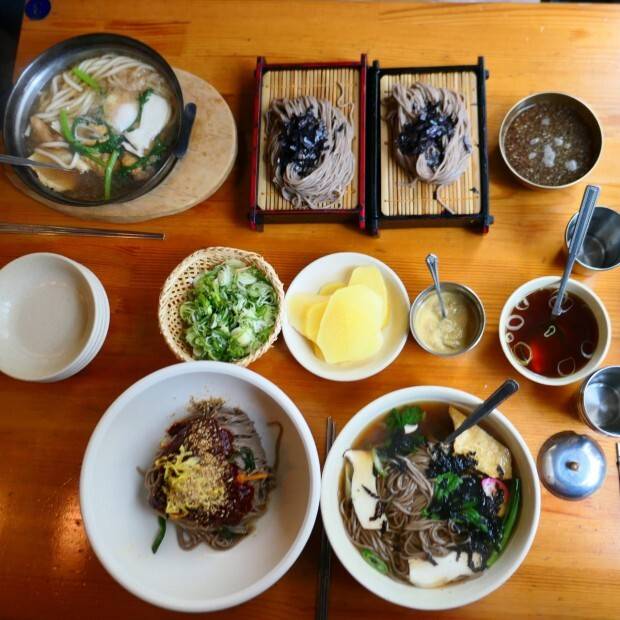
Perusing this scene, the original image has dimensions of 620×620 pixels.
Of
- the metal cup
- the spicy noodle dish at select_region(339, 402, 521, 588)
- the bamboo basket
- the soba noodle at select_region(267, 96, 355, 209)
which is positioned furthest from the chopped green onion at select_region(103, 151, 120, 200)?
the metal cup

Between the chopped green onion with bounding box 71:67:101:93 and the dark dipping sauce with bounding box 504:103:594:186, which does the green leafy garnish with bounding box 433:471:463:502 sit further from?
the chopped green onion with bounding box 71:67:101:93

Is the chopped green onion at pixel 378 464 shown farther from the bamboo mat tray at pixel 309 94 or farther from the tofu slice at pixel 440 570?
the bamboo mat tray at pixel 309 94

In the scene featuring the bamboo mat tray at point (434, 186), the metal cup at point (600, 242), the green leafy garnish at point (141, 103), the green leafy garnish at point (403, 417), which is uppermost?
the green leafy garnish at point (141, 103)

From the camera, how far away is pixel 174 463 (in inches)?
60.5

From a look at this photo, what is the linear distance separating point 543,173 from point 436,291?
582 mm

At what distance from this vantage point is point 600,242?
1.82 meters

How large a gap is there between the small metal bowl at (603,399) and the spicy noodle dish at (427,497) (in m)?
0.34

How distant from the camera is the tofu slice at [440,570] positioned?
1.45m

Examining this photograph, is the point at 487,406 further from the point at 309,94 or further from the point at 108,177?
the point at 108,177

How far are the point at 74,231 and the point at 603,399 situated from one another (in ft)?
6.16

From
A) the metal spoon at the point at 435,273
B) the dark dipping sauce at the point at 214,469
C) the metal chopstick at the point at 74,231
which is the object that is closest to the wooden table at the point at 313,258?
the metal chopstick at the point at 74,231

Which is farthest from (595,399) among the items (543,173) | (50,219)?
(50,219)

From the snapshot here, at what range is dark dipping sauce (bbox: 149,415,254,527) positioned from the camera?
60.4 inches

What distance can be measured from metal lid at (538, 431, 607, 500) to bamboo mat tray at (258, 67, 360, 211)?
3.25 ft
